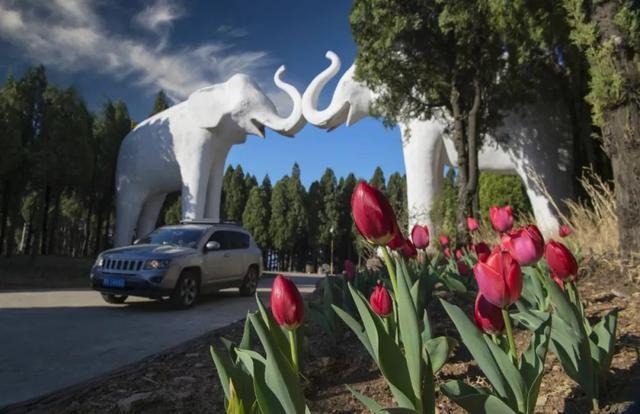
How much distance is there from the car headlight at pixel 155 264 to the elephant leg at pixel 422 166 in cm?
439

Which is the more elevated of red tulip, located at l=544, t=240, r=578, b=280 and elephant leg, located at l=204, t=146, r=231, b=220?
elephant leg, located at l=204, t=146, r=231, b=220

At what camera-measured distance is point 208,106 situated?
43.6 feet

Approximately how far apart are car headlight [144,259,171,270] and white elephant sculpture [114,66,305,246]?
259 inches

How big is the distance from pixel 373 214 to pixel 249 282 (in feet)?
24.7

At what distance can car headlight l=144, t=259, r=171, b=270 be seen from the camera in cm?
610

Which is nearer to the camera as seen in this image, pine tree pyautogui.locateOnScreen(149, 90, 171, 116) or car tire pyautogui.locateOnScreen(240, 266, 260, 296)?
car tire pyautogui.locateOnScreen(240, 266, 260, 296)

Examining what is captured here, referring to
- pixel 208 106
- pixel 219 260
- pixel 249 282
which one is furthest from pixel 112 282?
pixel 208 106

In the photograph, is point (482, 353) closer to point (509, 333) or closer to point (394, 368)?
point (509, 333)

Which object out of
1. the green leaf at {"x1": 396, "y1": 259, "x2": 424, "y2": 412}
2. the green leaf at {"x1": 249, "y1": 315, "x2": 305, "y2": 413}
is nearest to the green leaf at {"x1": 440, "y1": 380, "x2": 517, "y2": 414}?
the green leaf at {"x1": 396, "y1": 259, "x2": 424, "y2": 412}

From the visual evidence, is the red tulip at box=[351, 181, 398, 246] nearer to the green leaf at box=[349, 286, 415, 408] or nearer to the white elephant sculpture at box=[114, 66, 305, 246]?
the green leaf at box=[349, 286, 415, 408]

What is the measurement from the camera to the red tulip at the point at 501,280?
3.69ft

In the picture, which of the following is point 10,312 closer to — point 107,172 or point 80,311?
point 80,311

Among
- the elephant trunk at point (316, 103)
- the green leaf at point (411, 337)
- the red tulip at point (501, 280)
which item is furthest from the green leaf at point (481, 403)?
the elephant trunk at point (316, 103)

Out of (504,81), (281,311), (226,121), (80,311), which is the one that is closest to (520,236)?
(281,311)
